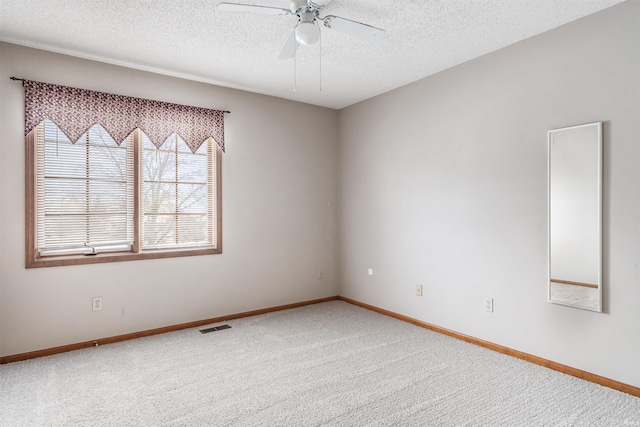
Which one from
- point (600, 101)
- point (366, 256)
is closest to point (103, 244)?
point (366, 256)

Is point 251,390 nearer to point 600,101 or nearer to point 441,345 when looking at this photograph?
point 441,345

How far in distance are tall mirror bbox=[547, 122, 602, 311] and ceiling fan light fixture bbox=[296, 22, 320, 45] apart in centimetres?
199

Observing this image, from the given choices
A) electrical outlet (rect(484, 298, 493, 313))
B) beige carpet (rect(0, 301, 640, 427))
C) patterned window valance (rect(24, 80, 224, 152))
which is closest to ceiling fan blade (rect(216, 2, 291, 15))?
patterned window valance (rect(24, 80, 224, 152))

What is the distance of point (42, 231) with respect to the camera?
10.9ft

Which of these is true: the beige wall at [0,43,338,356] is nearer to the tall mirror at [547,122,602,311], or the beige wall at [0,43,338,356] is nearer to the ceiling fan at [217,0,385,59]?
the ceiling fan at [217,0,385,59]

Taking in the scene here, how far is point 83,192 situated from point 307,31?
260 centimetres

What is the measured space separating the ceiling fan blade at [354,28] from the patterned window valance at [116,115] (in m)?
2.10

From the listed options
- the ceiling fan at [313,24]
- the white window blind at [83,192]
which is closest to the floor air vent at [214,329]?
the white window blind at [83,192]

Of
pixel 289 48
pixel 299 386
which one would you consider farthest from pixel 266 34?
pixel 299 386

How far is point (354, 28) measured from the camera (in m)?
2.50

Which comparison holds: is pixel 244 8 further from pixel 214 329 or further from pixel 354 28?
pixel 214 329

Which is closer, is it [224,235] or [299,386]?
[299,386]

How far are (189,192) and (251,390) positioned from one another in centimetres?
231

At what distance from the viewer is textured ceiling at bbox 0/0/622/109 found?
2.62 meters
